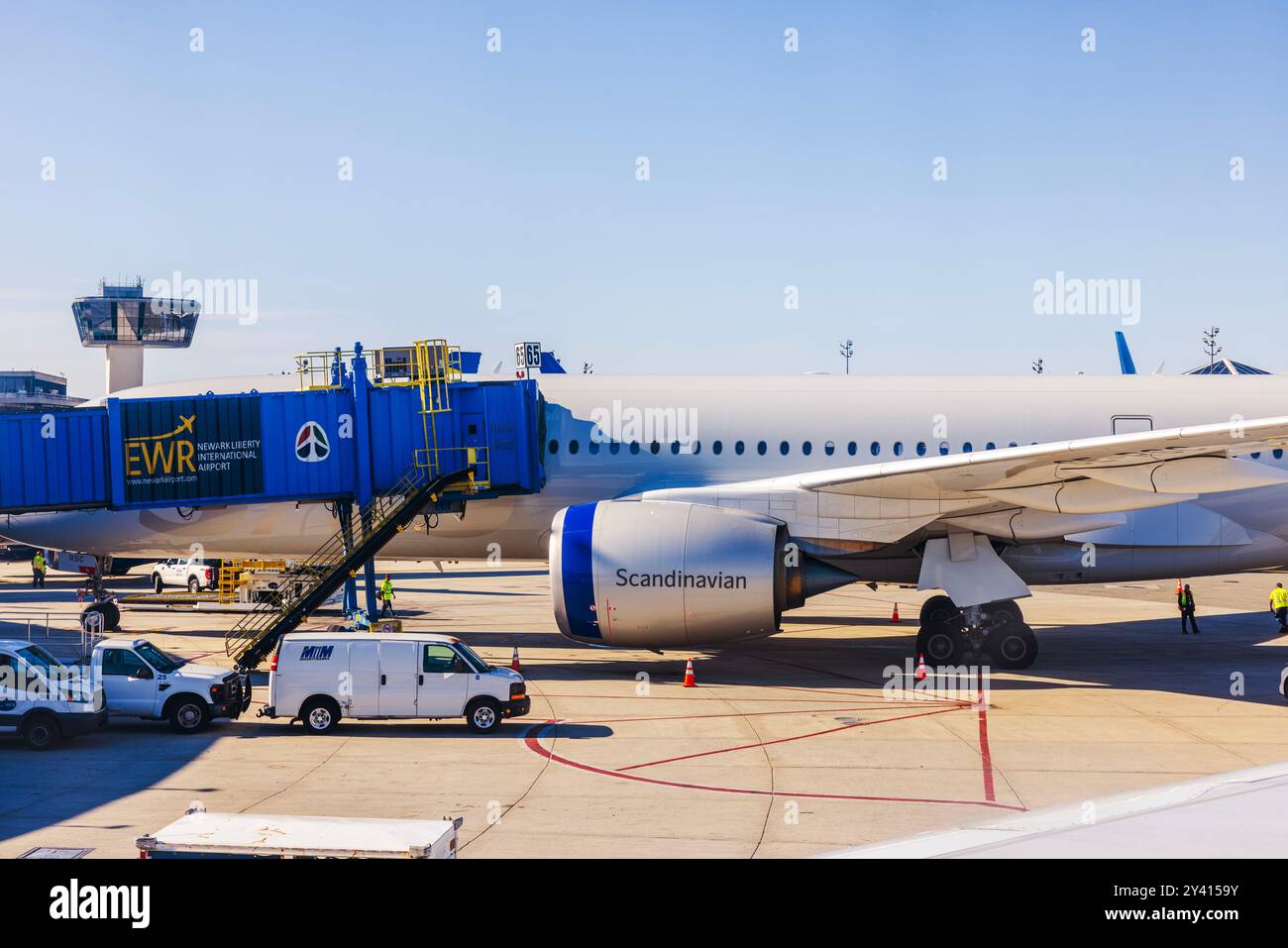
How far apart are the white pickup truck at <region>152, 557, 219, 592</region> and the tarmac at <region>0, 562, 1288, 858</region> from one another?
1697 cm

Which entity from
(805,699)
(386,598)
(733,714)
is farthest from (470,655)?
(386,598)

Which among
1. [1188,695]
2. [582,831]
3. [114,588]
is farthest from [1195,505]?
[114,588]

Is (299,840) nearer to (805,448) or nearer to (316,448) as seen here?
(316,448)

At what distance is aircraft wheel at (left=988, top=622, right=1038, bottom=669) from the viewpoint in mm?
22500

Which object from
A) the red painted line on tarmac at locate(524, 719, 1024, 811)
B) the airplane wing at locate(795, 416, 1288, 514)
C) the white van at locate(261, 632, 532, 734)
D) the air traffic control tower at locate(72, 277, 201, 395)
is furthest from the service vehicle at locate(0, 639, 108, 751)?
the air traffic control tower at locate(72, 277, 201, 395)

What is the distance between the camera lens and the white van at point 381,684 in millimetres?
17312

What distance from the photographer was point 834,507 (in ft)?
72.2

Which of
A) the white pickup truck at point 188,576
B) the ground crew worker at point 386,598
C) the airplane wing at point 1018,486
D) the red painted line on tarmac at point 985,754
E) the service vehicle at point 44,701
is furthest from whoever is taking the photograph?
the white pickup truck at point 188,576

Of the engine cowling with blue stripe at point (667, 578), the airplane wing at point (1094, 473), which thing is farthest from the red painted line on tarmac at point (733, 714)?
the airplane wing at point (1094, 473)

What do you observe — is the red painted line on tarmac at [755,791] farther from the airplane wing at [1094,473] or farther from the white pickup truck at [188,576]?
the white pickup truck at [188,576]

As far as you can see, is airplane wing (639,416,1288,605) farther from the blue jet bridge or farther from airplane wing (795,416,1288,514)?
the blue jet bridge

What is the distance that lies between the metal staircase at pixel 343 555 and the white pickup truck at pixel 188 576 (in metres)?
20.1

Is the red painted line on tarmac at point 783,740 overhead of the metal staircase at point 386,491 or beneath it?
beneath
